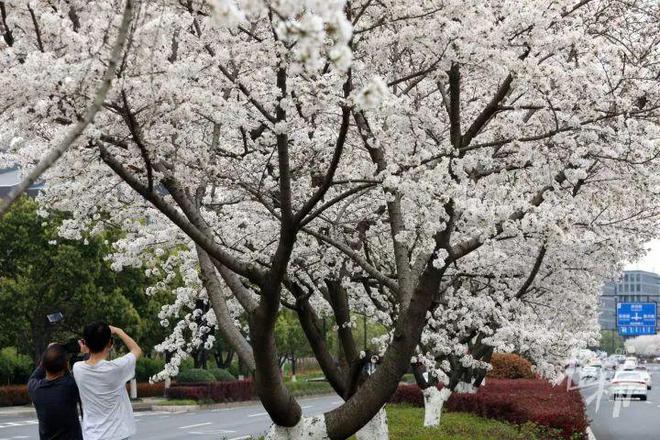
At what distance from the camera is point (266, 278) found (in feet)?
23.0

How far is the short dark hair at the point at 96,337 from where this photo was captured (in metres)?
5.73

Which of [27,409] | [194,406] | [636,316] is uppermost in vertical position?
[636,316]

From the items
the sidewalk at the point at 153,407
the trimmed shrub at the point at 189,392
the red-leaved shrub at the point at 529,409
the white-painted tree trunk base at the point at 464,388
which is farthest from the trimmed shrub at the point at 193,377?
the red-leaved shrub at the point at 529,409

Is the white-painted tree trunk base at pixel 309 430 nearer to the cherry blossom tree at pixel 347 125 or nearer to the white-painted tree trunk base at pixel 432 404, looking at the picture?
the cherry blossom tree at pixel 347 125

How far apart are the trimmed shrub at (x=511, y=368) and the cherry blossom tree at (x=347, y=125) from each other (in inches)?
1034

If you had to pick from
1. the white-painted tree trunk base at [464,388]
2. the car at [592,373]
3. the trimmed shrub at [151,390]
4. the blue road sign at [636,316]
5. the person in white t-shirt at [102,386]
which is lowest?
the trimmed shrub at [151,390]

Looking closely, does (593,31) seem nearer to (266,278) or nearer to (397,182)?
(397,182)

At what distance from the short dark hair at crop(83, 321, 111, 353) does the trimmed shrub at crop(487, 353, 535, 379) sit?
3112 centimetres

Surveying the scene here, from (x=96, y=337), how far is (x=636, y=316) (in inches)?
2106

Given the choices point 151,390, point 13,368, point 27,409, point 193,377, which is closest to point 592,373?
point 193,377

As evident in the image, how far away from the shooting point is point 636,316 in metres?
55.4

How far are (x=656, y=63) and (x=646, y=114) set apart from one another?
0.90 metres

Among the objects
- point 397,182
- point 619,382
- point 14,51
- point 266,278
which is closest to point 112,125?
point 14,51

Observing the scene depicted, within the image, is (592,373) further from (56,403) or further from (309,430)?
(56,403)
